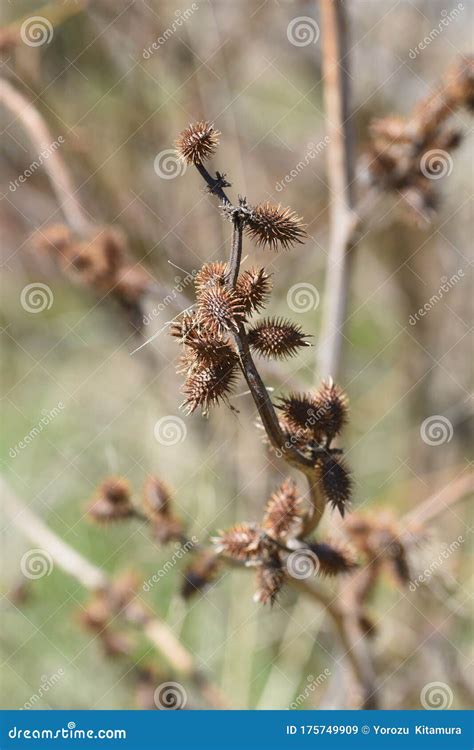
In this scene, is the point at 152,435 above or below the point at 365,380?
below

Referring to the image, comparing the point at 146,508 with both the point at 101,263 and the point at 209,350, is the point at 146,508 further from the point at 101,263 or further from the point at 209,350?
the point at 101,263

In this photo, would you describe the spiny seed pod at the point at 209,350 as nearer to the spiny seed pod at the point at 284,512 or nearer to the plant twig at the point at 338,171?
the spiny seed pod at the point at 284,512

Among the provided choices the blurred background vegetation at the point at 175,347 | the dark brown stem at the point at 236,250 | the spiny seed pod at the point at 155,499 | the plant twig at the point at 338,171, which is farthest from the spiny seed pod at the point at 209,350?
the blurred background vegetation at the point at 175,347

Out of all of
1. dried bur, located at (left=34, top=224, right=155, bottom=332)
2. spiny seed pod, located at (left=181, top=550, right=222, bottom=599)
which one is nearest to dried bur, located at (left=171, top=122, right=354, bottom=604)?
spiny seed pod, located at (left=181, top=550, right=222, bottom=599)

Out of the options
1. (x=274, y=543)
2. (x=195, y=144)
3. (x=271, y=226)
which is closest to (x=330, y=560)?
(x=274, y=543)

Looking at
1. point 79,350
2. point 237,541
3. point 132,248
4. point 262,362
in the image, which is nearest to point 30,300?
point 79,350

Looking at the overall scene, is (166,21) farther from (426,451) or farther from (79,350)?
(426,451)
